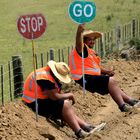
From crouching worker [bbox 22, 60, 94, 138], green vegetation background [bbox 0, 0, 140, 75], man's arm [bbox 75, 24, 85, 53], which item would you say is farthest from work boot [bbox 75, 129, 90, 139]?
green vegetation background [bbox 0, 0, 140, 75]

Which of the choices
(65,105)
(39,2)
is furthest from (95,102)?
(39,2)

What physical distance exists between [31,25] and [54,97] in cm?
126

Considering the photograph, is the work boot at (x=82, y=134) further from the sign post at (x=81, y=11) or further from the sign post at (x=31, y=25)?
the sign post at (x=81, y=11)

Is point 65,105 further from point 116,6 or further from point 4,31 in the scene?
point 116,6

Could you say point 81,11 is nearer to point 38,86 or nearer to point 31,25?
point 31,25

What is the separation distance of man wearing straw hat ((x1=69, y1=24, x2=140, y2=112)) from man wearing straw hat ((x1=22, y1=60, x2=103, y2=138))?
1.33 metres

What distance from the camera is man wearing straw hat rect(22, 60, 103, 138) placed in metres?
8.68

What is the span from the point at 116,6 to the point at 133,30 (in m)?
15.1

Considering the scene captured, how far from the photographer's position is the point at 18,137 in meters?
7.98

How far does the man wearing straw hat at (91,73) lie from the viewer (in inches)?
400

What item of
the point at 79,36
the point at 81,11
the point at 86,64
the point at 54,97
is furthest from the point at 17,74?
the point at 54,97

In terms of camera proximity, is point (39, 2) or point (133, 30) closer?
point (133, 30)

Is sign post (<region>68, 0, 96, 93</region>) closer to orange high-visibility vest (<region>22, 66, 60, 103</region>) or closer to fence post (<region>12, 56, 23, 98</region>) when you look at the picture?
fence post (<region>12, 56, 23, 98</region>)

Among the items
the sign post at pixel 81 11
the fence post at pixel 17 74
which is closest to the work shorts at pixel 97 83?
the sign post at pixel 81 11
